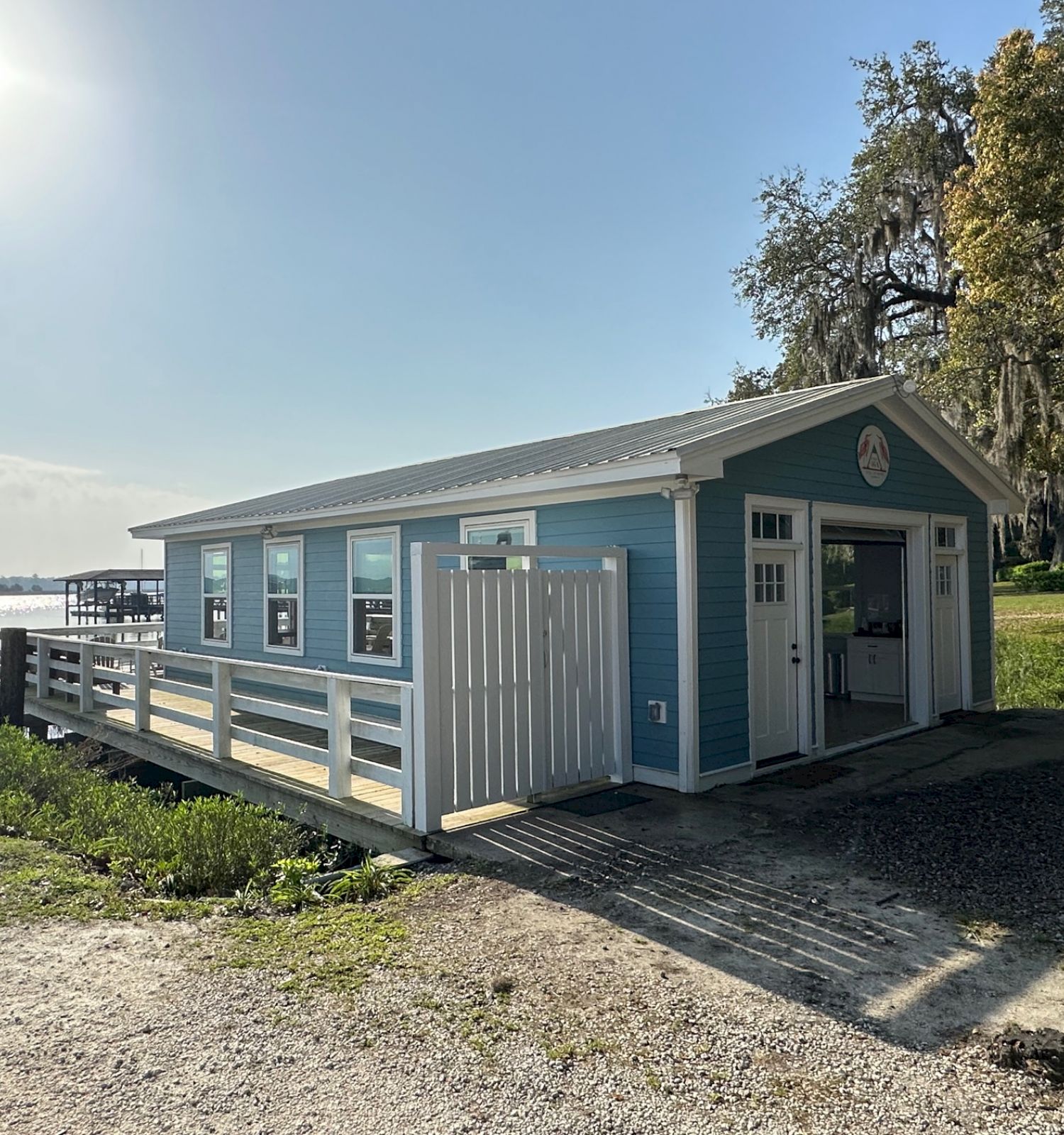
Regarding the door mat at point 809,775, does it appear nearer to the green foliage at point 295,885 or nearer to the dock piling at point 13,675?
the green foliage at point 295,885

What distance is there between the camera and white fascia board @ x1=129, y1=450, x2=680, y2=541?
630 cm

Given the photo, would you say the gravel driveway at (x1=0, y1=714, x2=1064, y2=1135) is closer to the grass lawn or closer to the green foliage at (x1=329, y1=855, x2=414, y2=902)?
the green foliage at (x1=329, y1=855, x2=414, y2=902)

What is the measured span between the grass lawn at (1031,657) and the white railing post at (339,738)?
1001cm

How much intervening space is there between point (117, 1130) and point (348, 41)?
39.8 feet

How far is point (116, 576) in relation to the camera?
898 inches

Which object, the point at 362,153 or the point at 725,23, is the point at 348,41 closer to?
the point at 362,153

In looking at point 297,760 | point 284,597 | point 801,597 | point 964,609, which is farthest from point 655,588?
point 284,597

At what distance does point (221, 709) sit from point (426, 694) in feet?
10.2

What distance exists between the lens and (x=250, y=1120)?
251 centimetres

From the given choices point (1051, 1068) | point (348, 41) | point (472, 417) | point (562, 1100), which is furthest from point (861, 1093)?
point (472, 417)

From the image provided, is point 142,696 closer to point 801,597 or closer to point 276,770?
point 276,770

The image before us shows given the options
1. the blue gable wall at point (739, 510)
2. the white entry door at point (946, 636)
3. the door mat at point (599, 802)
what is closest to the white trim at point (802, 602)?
the blue gable wall at point (739, 510)

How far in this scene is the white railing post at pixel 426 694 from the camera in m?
5.32

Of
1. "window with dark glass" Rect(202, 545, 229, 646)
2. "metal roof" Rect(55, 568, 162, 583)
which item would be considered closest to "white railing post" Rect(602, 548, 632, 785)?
"window with dark glass" Rect(202, 545, 229, 646)
